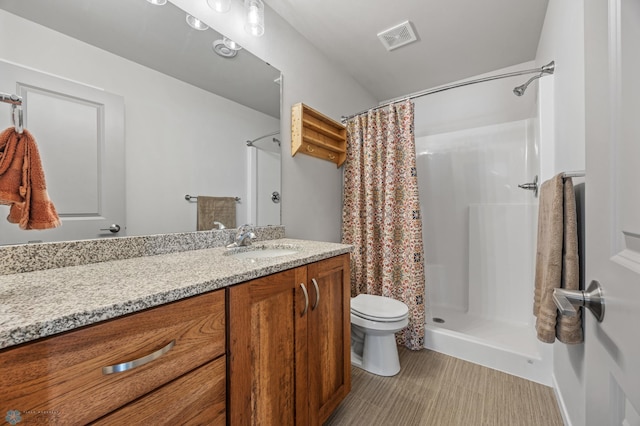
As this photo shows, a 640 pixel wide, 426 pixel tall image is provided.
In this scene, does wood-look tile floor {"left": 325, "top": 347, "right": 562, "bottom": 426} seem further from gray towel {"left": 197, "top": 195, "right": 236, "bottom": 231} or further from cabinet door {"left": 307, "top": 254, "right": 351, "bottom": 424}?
gray towel {"left": 197, "top": 195, "right": 236, "bottom": 231}

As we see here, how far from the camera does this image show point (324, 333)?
117cm

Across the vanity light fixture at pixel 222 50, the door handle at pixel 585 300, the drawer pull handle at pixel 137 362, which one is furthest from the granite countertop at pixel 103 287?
the vanity light fixture at pixel 222 50

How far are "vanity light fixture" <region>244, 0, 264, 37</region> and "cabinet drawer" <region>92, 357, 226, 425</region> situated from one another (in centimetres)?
170

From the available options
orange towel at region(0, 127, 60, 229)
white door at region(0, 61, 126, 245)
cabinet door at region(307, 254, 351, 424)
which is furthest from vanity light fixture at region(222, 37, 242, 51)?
cabinet door at region(307, 254, 351, 424)

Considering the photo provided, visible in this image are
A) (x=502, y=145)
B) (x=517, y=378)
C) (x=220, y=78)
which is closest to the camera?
(x=220, y=78)

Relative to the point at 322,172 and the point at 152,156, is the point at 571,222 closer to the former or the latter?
the point at 322,172

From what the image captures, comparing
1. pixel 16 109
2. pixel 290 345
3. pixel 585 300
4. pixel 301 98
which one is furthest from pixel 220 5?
pixel 585 300

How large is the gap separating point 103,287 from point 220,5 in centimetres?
147

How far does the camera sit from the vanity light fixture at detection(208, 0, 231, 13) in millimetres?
1315

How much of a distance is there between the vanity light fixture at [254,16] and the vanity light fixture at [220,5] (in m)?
0.13

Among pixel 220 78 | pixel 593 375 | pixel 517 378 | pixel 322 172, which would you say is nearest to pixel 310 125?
pixel 322 172

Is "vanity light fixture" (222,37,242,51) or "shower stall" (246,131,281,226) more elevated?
"vanity light fixture" (222,37,242,51)

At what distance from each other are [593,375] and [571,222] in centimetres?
78

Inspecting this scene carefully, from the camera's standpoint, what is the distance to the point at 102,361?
0.52 m
